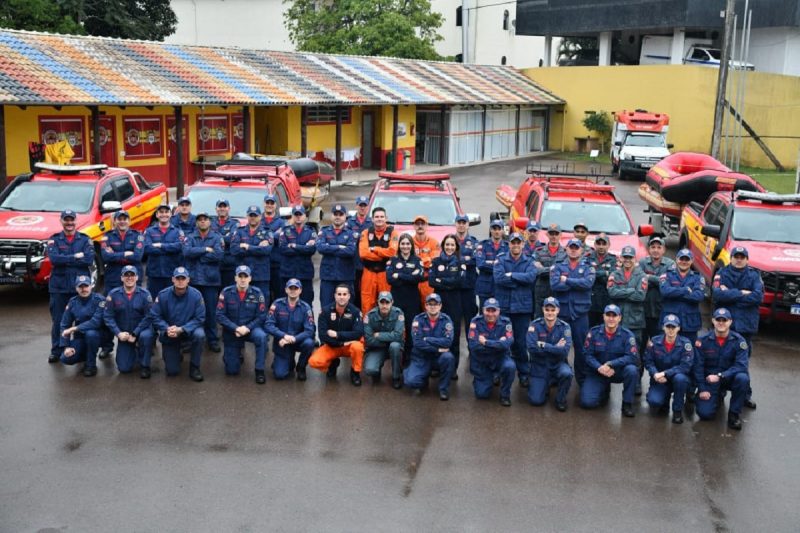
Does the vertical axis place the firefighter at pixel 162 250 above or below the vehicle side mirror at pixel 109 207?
below

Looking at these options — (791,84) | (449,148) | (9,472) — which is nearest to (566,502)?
(9,472)

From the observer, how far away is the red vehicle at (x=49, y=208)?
13.3 meters

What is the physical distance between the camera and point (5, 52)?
2089cm

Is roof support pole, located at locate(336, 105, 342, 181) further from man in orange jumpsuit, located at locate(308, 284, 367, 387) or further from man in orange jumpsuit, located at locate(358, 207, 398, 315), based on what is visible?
man in orange jumpsuit, located at locate(308, 284, 367, 387)

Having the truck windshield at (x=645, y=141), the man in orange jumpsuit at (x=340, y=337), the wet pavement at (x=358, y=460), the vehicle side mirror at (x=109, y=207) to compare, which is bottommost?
the wet pavement at (x=358, y=460)

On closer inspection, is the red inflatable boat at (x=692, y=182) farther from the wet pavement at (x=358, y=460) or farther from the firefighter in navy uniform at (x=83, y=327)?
the firefighter in navy uniform at (x=83, y=327)

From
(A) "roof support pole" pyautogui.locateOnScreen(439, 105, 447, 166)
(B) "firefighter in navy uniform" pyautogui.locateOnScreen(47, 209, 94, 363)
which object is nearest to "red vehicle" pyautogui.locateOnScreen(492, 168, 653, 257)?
(B) "firefighter in navy uniform" pyautogui.locateOnScreen(47, 209, 94, 363)

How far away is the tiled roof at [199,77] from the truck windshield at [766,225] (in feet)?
46.8

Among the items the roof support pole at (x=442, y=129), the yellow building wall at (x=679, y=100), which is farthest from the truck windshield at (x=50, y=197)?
the yellow building wall at (x=679, y=100)

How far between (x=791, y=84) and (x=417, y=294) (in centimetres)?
3426

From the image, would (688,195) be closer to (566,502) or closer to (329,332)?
(329,332)

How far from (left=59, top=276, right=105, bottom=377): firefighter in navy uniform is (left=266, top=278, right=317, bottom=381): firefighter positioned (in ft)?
6.70

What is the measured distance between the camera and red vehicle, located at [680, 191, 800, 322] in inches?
484

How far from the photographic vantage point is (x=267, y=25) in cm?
5775
